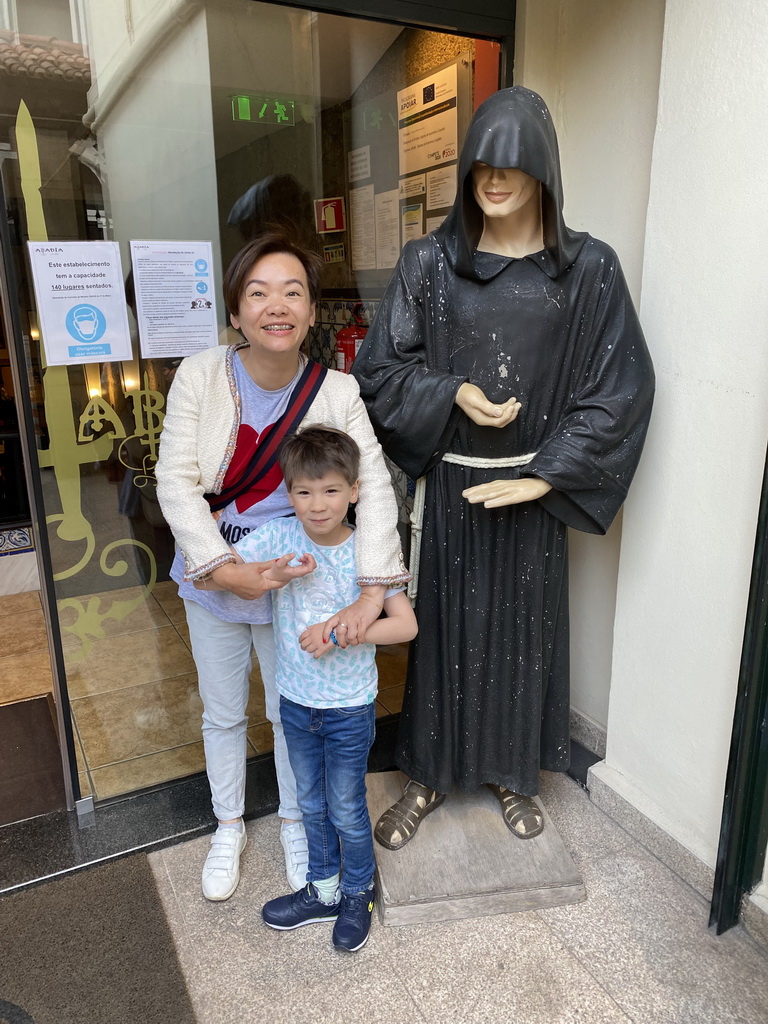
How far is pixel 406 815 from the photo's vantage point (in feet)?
6.89

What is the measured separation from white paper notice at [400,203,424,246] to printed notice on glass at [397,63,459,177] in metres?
0.11

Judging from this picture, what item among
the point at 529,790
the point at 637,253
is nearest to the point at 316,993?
the point at 529,790

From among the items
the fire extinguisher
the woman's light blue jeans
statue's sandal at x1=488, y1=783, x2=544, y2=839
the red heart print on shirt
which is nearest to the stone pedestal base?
statue's sandal at x1=488, y1=783, x2=544, y2=839

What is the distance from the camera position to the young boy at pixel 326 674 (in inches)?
62.7

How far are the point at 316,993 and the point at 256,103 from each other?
2.23m

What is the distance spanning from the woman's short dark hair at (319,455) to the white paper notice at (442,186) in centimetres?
114

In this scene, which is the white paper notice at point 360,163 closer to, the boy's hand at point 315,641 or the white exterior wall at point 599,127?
the white exterior wall at point 599,127

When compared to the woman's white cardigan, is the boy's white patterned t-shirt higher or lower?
lower

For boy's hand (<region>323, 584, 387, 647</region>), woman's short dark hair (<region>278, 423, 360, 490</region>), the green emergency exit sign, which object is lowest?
boy's hand (<region>323, 584, 387, 647</region>)

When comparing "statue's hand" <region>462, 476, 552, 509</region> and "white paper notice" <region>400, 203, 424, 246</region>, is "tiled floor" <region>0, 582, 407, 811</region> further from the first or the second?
"white paper notice" <region>400, 203, 424, 246</region>

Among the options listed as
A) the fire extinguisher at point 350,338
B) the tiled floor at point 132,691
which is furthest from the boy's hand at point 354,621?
the fire extinguisher at point 350,338

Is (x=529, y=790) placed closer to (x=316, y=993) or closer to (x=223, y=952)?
(x=316, y=993)

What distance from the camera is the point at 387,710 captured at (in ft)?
9.34

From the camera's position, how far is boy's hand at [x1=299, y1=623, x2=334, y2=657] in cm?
161
